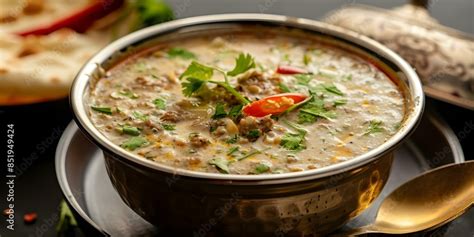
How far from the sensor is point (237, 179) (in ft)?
7.61

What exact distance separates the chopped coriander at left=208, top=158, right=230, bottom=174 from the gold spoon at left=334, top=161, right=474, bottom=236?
1.91 feet

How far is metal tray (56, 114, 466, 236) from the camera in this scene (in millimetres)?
2838

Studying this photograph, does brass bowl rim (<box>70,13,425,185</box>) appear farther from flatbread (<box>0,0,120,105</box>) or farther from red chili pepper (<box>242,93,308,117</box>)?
flatbread (<box>0,0,120,105</box>)

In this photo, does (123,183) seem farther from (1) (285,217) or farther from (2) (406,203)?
(2) (406,203)

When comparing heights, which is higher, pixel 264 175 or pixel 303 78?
pixel 264 175

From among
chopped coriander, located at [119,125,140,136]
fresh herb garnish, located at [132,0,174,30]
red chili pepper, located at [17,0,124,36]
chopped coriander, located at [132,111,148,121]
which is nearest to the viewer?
chopped coriander, located at [119,125,140,136]

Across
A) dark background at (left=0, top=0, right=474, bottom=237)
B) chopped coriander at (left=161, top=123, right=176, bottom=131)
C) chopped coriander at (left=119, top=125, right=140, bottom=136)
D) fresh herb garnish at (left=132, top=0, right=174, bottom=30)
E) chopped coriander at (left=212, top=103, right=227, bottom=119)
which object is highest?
chopped coriander at (left=212, top=103, right=227, bottom=119)

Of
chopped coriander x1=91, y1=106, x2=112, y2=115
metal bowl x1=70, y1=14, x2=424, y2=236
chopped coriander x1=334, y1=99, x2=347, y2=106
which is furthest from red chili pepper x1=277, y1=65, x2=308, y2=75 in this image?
chopped coriander x1=91, y1=106, x2=112, y2=115

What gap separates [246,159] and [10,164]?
142 cm

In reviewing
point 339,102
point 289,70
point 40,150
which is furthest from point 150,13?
point 339,102

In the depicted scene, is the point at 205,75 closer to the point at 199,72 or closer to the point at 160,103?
the point at 199,72

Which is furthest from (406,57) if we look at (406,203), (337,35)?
(406,203)

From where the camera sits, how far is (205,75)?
301 centimetres

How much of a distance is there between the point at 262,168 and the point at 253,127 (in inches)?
10.0
